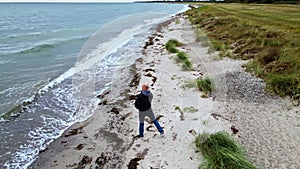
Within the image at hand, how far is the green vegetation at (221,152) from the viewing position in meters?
6.98

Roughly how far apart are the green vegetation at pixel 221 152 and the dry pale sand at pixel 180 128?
0.33m

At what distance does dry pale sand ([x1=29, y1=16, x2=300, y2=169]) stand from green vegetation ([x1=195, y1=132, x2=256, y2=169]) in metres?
0.33

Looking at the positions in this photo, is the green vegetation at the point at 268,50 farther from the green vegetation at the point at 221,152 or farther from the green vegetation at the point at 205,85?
the green vegetation at the point at 221,152

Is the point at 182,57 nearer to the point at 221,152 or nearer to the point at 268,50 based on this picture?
the point at 268,50

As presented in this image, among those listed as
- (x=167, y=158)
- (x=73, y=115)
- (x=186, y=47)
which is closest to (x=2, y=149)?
(x=73, y=115)

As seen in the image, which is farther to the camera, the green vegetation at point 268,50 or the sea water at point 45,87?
the green vegetation at point 268,50

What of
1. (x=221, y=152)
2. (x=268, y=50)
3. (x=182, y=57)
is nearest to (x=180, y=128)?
(x=221, y=152)

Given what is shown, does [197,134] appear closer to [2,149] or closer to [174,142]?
[174,142]

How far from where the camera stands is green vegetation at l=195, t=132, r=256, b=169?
6.98 m

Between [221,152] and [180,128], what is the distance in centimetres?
248

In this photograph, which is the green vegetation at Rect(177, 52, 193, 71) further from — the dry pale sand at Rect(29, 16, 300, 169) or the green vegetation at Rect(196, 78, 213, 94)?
the green vegetation at Rect(196, 78, 213, 94)

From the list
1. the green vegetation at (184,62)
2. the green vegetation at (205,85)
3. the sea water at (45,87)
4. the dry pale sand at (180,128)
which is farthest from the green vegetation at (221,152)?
the green vegetation at (184,62)

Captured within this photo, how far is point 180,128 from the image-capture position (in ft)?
31.6

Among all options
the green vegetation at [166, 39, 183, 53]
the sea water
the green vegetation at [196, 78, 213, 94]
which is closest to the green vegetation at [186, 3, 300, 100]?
the green vegetation at [196, 78, 213, 94]
